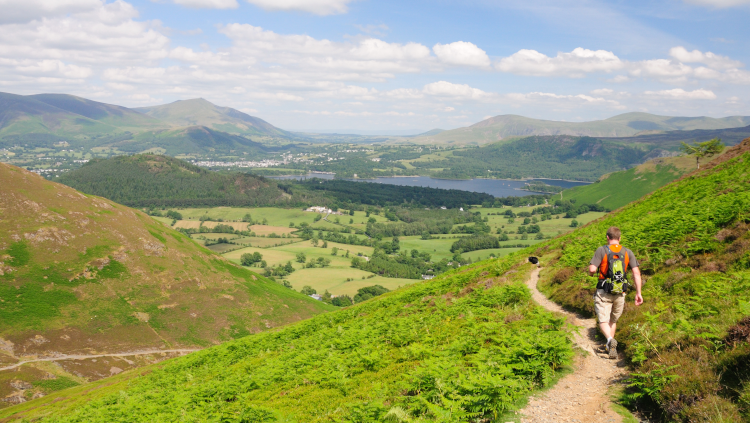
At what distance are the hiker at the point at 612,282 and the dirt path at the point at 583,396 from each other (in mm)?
804

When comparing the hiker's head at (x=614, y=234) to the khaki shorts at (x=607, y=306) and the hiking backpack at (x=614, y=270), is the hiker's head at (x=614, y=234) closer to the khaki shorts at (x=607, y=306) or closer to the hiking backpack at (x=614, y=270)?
the hiking backpack at (x=614, y=270)

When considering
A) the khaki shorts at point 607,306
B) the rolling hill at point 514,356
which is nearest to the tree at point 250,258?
the rolling hill at point 514,356

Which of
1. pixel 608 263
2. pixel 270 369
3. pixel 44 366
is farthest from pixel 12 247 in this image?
pixel 608 263

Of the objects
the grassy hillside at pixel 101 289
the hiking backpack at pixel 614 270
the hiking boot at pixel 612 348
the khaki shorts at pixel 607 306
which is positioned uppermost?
the hiking backpack at pixel 614 270

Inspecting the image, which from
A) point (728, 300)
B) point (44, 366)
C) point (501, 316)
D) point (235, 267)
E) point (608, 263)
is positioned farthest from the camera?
point (235, 267)

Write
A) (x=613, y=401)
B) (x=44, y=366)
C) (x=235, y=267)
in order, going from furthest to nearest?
Answer: (x=235, y=267) < (x=44, y=366) < (x=613, y=401)

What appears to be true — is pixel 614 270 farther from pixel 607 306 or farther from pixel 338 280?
pixel 338 280

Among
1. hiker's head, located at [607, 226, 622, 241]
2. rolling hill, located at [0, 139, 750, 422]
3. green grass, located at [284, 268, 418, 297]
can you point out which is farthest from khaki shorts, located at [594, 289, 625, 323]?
green grass, located at [284, 268, 418, 297]

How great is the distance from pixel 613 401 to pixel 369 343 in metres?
13.2

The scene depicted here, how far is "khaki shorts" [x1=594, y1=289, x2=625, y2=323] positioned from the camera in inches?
578

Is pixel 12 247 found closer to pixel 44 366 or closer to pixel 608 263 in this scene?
pixel 44 366

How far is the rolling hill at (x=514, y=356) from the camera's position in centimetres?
1073

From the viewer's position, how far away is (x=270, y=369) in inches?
904

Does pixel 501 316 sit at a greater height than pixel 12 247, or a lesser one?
greater
